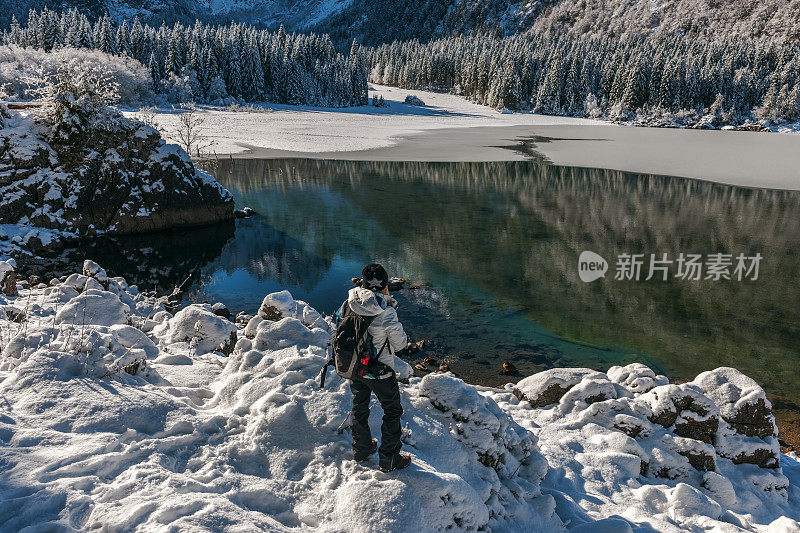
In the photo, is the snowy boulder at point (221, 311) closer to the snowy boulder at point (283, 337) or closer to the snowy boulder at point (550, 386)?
the snowy boulder at point (283, 337)

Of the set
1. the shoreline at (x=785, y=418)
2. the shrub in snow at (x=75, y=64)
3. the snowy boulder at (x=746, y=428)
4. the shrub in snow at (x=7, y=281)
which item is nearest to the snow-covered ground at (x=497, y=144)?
the shrub in snow at (x=75, y=64)

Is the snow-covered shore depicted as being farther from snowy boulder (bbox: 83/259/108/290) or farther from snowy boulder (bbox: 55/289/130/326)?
snowy boulder (bbox: 83/259/108/290)

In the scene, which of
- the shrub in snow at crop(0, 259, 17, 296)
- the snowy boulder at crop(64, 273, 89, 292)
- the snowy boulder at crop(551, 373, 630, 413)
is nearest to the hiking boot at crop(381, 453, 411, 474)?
the snowy boulder at crop(551, 373, 630, 413)

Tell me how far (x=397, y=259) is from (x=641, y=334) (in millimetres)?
9372

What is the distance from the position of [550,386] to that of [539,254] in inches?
456

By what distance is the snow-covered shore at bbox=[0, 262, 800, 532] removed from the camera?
4602 millimetres

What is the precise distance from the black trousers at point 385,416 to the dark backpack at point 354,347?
0.20m

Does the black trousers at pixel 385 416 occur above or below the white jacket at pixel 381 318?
below

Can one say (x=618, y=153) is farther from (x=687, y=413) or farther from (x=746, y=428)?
(x=687, y=413)

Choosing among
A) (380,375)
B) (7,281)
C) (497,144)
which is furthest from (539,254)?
(497,144)

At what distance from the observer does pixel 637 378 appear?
9562mm

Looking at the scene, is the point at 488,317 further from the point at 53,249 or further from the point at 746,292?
the point at 53,249

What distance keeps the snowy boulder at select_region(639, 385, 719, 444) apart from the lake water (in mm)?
3558

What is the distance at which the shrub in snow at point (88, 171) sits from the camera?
20.6 m
